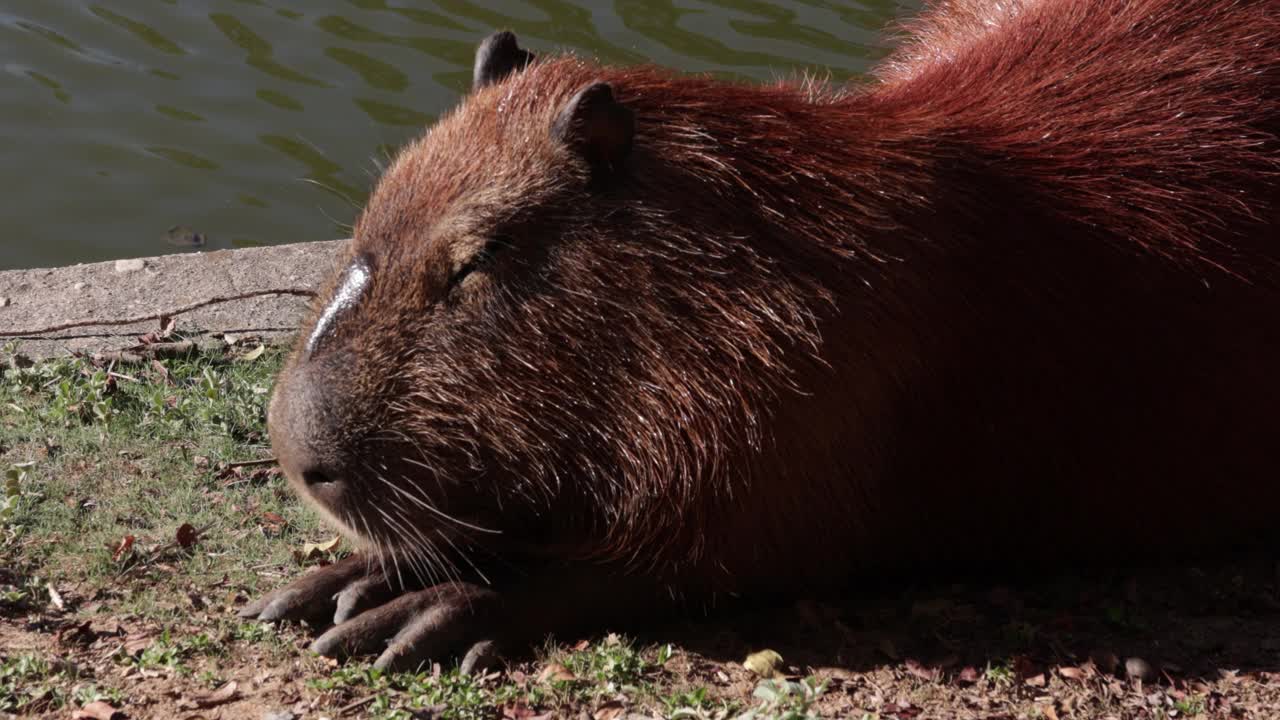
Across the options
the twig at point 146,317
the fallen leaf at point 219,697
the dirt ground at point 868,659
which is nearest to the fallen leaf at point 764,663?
the dirt ground at point 868,659

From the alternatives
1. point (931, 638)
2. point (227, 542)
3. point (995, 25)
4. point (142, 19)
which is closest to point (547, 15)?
point (142, 19)

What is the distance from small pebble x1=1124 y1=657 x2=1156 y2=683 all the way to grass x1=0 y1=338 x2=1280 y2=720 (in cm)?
2

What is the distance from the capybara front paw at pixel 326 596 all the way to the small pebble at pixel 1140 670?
5.37ft

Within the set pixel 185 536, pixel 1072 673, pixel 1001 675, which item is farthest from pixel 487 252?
pixel 1072 673

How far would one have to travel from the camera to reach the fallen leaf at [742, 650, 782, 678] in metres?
3.24

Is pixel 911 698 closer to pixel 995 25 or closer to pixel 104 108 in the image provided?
pixel 995 25

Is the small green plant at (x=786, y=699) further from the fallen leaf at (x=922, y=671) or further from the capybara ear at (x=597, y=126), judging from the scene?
the capybara ear at (x=597, y=126)

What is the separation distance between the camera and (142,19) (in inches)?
344

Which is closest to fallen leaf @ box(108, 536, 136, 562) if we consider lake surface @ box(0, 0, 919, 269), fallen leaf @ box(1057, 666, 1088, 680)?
fallen leaf @ box(1057, 666, 1088, 680)

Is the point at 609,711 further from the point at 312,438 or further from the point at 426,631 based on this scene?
the point at 312,438

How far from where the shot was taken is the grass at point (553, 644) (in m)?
3.13

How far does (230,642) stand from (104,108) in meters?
5.60

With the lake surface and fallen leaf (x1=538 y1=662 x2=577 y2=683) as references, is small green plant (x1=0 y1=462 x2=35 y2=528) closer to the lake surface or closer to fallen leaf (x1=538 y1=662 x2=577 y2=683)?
fallen leaf (x1=538 y1=662 x2=577 y2=683)

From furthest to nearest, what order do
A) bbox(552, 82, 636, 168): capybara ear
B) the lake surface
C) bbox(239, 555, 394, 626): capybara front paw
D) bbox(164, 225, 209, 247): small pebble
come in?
the lake surface
bbox(164, 225, 209, 247): small pebble
bbox(239, 555, 394, 626): capybara front paw
bbox(552, 82, 636, 168): capybara ear
